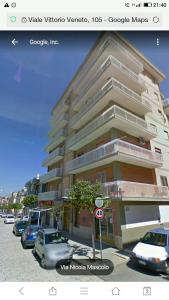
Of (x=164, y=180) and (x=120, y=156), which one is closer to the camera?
(x=120, y=156)

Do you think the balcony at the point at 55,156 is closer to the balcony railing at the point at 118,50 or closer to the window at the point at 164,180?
the balcony railing at the point at 118,50

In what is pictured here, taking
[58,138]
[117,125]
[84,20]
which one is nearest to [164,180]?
[117,125]

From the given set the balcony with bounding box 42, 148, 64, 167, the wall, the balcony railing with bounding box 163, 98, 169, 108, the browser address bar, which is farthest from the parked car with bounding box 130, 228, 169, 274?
the balcony railing with bounding box 163, 98, 169, 108

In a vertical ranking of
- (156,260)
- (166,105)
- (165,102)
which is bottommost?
(156,260)

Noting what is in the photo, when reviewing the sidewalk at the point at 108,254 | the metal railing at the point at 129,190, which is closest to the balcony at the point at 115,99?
the metal railing at the point at 129,190

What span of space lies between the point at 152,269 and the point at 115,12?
8.04 m

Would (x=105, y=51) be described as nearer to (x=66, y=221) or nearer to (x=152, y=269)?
(x=152, y=269)

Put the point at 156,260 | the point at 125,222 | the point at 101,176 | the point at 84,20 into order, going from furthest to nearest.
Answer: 1. the point at 101,176
2. the point at 125,222
3. the point at 156,260
4. the point at 84,20

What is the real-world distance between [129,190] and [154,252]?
14.7ft

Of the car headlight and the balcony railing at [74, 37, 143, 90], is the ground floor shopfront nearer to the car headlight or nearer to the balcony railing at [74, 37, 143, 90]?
the car headlight

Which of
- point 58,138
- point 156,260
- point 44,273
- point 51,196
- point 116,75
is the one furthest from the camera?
point 58,138

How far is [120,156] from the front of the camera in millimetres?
11469

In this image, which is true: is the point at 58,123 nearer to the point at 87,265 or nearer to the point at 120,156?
the point at 120,156
